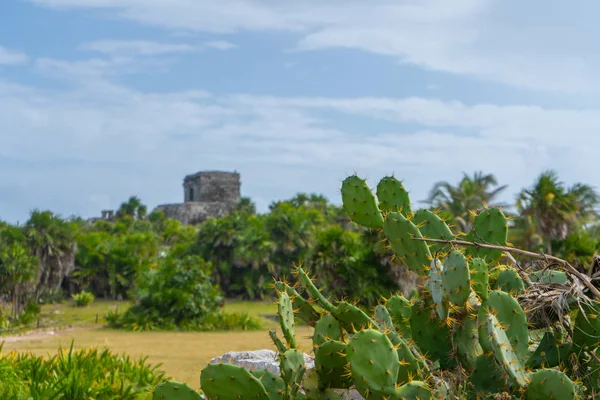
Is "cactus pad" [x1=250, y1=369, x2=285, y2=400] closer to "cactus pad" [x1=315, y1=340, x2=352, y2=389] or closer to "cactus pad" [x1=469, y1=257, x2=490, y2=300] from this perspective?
"cactus pad" [x1=315, y1=340, x2=352, y2=389]

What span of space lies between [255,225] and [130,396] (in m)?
31.3

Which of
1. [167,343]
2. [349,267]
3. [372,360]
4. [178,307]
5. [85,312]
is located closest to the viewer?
A: [372,360]

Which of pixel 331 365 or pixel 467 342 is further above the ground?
pixel 467 342

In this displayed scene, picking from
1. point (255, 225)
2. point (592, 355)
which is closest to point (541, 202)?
point (255, 225)

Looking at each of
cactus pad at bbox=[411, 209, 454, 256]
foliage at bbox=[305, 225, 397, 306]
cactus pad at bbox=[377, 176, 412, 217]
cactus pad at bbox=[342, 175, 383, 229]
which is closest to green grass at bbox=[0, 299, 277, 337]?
foliage at bbox=[305, 225, 397, 306]

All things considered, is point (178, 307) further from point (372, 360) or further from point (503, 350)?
point (503, 350)

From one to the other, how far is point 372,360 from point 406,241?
3.38ft

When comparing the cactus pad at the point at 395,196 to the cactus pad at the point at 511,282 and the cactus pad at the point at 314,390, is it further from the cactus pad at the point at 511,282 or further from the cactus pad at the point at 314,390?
the cactus pad at the point at 314,390

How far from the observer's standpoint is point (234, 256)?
3859 cm

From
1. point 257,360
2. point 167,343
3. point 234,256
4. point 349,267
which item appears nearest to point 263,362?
point 257,360

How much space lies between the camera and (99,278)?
128 ft

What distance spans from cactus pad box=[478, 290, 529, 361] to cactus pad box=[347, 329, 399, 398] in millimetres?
561

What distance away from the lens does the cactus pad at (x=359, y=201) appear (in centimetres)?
432

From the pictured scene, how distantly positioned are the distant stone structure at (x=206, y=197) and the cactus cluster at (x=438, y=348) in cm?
6907
